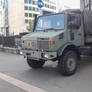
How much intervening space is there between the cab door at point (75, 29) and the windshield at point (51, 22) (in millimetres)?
297

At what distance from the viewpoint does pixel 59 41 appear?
17.7 feet

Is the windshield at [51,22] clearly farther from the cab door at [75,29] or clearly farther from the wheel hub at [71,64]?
the wheel hub at [71,64]

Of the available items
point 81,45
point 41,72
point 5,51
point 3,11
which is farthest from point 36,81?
point 3,11

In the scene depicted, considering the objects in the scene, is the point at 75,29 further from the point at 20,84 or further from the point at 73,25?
the point at 20,84

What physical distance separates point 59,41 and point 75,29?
1091 mm

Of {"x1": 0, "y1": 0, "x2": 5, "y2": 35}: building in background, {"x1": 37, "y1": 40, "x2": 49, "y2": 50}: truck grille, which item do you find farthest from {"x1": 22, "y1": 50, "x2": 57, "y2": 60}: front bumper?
{"x1": 0, "y1": 0, "x2": 5, "y2": 35}: building in background

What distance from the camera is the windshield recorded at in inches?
229

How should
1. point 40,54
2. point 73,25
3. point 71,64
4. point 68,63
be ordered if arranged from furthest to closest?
point 73,25 < point 71,64 < point 68,63 < point 40,54

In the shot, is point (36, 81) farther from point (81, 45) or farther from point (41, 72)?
point (81, 45)

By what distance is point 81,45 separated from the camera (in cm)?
631

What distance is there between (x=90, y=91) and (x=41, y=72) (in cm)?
255

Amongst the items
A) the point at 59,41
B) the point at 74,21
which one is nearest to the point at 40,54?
the point at 59,41

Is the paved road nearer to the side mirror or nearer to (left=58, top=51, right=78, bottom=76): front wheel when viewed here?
(left=58, top=51, right=78, bottom=76): front wheel

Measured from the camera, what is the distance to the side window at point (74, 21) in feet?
19.1
